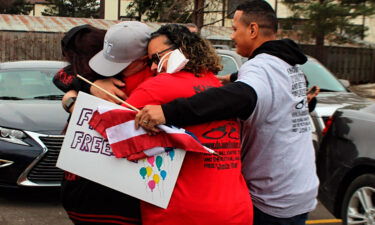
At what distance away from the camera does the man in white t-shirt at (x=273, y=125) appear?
2.46 meters

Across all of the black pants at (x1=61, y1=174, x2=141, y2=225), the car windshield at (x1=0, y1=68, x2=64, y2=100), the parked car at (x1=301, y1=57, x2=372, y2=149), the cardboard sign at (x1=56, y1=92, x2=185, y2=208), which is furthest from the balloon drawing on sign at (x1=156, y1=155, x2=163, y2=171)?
the car windshield at (x1=0, y1=68, x2=64, y2=100)

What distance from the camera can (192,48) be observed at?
2.39 metres

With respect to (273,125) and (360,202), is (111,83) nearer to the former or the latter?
(273,125)

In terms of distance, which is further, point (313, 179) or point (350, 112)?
point (350, 112)

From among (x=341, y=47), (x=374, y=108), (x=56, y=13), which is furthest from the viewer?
(x=56, y=13)

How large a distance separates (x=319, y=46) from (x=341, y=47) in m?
2.97

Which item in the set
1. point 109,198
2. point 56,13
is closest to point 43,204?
point 109,198

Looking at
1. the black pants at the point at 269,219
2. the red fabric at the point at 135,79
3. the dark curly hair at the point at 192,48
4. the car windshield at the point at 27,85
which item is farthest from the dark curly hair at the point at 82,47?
the car windshield at the point at 27,85

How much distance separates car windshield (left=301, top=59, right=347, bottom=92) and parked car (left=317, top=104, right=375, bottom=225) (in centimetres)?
329

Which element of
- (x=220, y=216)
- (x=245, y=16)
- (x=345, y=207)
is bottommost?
(x=345, y=207)

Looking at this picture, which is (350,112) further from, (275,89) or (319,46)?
(319,46)

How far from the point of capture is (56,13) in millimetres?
43125

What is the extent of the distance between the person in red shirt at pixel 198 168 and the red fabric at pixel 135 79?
6.3 inches

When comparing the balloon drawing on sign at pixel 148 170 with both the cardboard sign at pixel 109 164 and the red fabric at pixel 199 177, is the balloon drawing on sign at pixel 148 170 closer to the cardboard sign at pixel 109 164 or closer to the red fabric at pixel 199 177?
the cardboard sign at pixel 109 164
